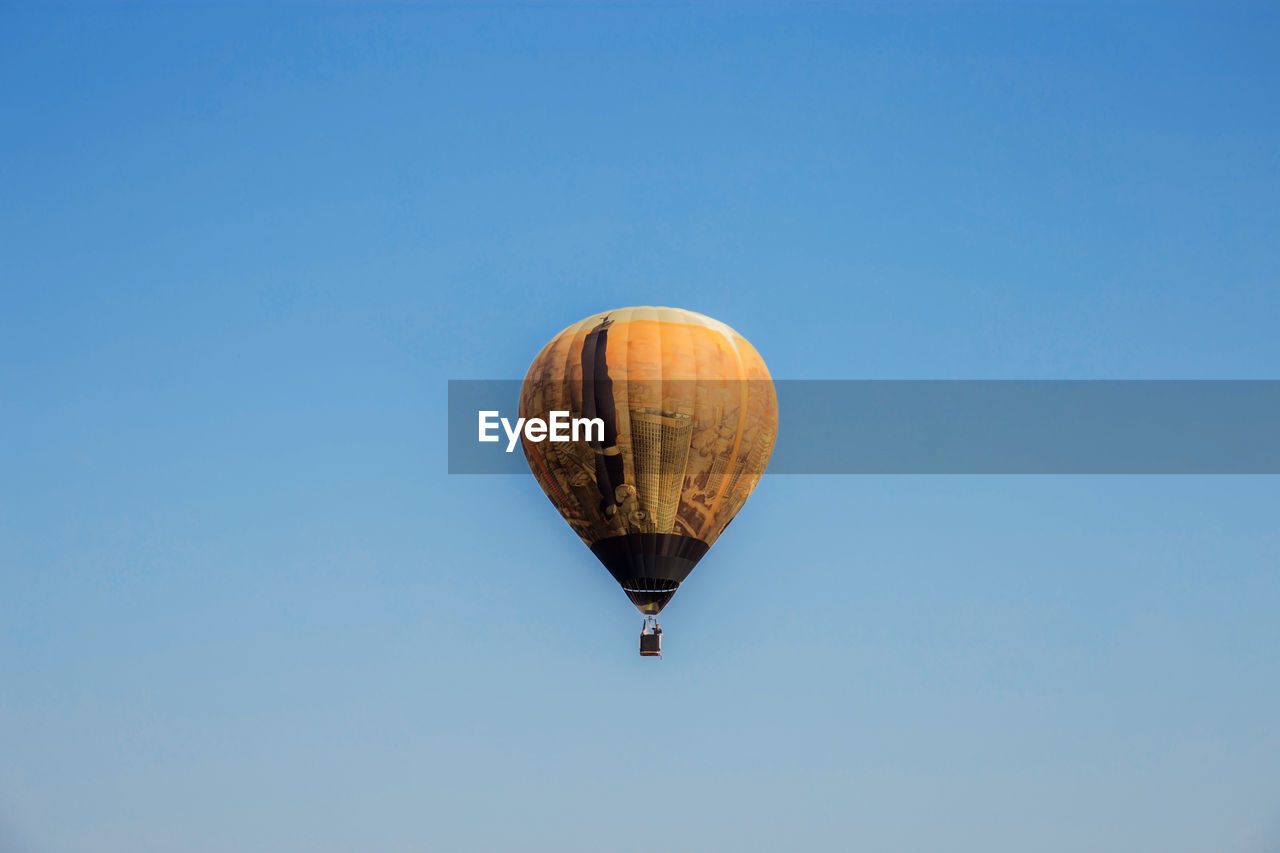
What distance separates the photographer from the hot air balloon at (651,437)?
6038 centimetres

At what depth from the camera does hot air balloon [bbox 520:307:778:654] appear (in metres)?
60.4

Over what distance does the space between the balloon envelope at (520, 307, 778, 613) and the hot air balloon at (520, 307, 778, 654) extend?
0.11ft

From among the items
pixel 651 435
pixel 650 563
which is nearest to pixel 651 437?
pixel 651 435

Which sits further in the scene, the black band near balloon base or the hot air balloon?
the black band near balloon base

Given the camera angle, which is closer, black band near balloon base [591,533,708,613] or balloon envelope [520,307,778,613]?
balloon envelope [520,307,778,613]

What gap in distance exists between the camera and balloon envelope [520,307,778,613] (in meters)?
60.4

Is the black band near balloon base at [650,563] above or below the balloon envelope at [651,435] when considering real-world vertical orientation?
below

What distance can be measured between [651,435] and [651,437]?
7 centimetres

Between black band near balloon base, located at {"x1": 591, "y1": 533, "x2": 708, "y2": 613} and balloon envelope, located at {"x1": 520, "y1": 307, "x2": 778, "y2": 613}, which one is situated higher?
balloon envelope, located at {"x1": 520, "y1": 307, "x2": 778, "y2": 613}

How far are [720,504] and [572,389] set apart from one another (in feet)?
19.9

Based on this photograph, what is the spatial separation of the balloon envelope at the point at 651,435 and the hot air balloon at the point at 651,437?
0.03 metres

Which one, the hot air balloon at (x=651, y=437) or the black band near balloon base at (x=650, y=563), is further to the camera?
the black band near balloon base at (x=650, y=563)

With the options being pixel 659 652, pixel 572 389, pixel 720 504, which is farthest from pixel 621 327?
pixel 659 652

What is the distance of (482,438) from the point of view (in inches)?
2542
